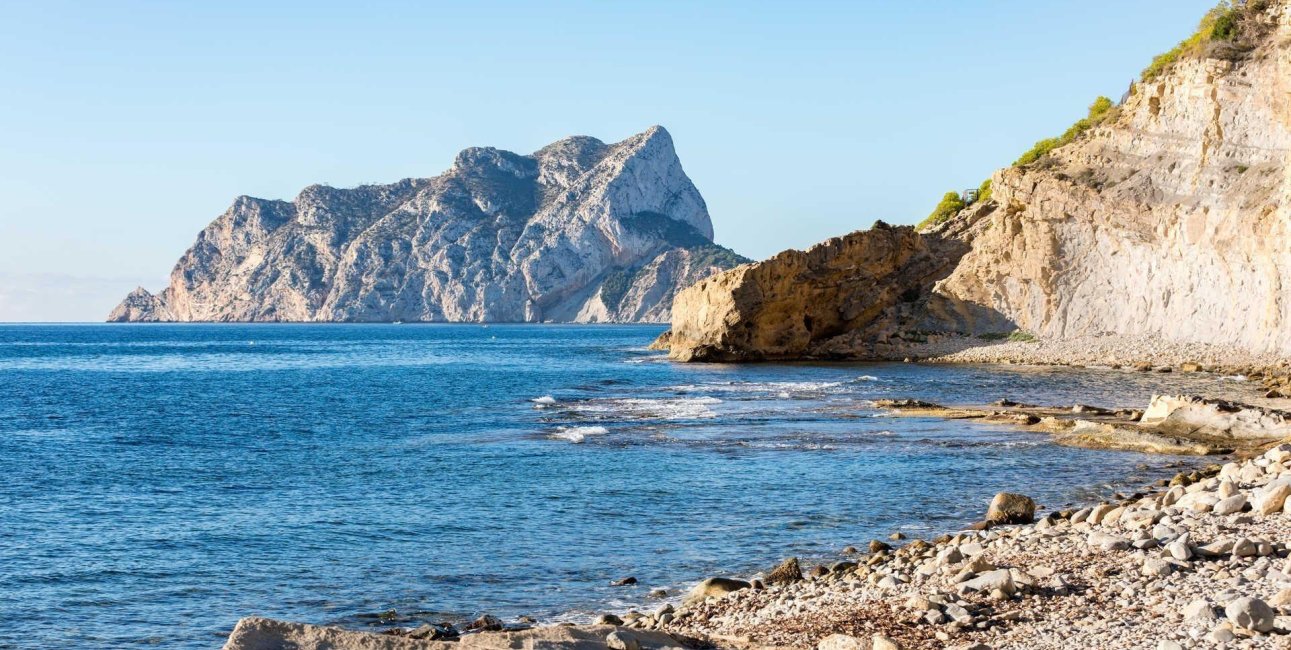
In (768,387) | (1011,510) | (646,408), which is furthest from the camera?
(768,387)

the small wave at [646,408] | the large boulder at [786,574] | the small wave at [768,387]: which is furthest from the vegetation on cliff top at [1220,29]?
the large boulder at [786,574]

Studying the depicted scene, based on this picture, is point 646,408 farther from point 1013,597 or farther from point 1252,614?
point 1252,614

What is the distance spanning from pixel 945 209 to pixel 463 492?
80.0 meters

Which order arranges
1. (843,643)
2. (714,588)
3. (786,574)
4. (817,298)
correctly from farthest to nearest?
(817,298) → (786,574) → (714,588) → (843,643)

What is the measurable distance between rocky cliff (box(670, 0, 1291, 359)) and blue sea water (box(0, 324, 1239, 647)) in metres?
7.53

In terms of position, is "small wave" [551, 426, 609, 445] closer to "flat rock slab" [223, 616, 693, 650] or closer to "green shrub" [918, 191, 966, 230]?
"flat rock slab" [223, 616, 693, 650]

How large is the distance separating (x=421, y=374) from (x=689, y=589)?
58.9 m

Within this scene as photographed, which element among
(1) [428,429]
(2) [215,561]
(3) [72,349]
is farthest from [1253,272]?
(3) [72,349]

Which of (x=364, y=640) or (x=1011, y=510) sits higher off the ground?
(x=364, y=640)

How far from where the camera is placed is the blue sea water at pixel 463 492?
17.1 m

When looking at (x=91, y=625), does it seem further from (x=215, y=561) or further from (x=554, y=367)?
(x=554, y=367)

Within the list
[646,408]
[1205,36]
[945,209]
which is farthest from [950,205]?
[646,408]

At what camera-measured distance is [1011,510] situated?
68.5ft

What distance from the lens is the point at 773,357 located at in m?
77.8
